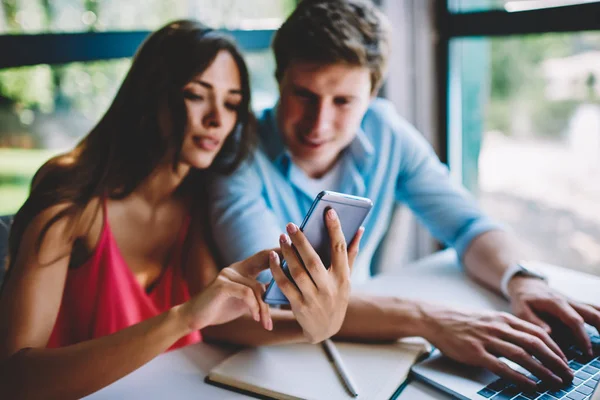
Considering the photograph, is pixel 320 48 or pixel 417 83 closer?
pixel 320 48

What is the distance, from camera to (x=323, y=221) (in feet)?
2.75

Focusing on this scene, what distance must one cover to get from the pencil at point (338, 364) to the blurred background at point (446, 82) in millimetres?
814

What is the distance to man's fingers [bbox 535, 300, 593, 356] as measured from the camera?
928 mm

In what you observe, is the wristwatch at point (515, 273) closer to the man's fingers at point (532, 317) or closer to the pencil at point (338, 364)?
the man's fingers at point (532, 317)

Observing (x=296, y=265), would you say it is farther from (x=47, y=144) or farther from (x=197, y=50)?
(x=47, y=144)

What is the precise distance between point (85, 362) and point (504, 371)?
66 centimetres

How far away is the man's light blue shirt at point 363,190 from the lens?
1.17 m

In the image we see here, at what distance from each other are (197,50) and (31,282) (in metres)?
0.57

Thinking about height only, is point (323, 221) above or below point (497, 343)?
above

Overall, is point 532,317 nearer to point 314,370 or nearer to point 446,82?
point 314,370

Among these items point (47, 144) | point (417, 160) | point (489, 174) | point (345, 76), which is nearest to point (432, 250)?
point (489, 174)

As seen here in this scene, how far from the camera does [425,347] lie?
0.95m

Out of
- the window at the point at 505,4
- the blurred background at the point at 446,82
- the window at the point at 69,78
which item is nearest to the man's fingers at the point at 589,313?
the blurred background at the point at 446,82

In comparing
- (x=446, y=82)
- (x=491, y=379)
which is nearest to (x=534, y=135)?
(x=446, y=82)
